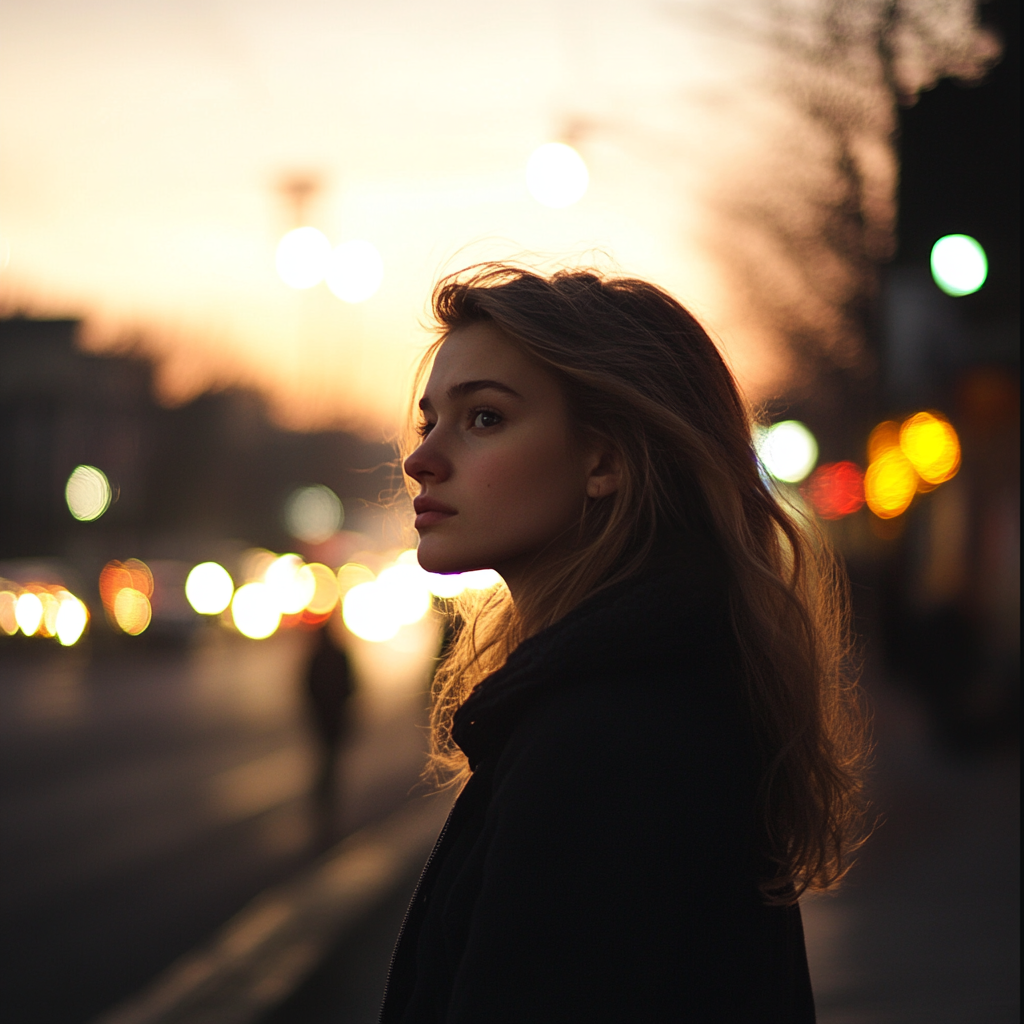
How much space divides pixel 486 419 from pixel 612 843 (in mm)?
730

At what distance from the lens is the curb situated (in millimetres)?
5047

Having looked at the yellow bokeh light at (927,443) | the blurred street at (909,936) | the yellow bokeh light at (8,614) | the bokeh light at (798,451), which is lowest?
the blurred street at (909,936)

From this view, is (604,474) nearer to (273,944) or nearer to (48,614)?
(273,944)

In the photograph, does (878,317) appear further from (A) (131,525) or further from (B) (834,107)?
(A) (131,525)

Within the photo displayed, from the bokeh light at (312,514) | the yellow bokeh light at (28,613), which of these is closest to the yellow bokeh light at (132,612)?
the yellow bokeh light at (28,613)

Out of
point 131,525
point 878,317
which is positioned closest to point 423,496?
point 878,317

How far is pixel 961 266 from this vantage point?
4.98m

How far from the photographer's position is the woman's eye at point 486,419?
1.83m

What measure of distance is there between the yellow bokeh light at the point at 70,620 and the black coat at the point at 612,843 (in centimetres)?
2967

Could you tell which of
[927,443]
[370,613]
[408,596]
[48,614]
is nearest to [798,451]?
[927,443]

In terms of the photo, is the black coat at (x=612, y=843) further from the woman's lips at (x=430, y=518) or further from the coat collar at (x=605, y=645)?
the woman's lips at (x=430, y=518)

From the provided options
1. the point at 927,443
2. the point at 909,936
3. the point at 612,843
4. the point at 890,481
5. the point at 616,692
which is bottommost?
the point at 909,936

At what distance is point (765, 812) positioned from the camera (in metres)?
A: 1.61

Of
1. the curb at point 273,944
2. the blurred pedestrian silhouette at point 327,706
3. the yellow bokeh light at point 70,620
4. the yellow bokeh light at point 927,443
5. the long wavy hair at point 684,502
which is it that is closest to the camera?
the long wavy hair at point 684,502
